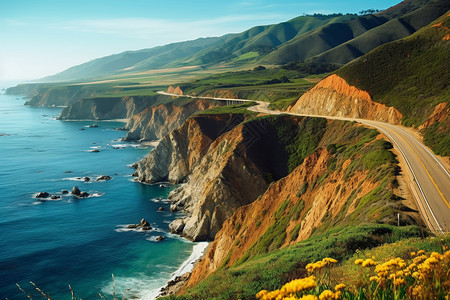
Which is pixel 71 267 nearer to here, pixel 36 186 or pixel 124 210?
pixel 124 210

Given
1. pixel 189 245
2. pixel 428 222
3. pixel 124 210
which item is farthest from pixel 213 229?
pixel 428 222

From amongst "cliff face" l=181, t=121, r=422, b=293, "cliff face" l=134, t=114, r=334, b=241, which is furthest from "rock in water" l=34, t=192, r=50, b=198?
"cliff face" l=181, t=121, r=422, b=293

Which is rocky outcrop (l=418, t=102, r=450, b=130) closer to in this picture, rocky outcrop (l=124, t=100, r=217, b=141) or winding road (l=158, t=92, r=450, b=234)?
winding road (l=158, t=92, r=450, b=234)

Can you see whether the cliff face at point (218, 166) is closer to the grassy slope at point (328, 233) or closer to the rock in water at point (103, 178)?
the rock in water at point (103, 178)

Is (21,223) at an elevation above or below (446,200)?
below

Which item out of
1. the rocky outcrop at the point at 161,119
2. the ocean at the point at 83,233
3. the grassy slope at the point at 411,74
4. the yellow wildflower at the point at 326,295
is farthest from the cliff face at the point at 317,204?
the rocky outcrop at the point at 161,119
